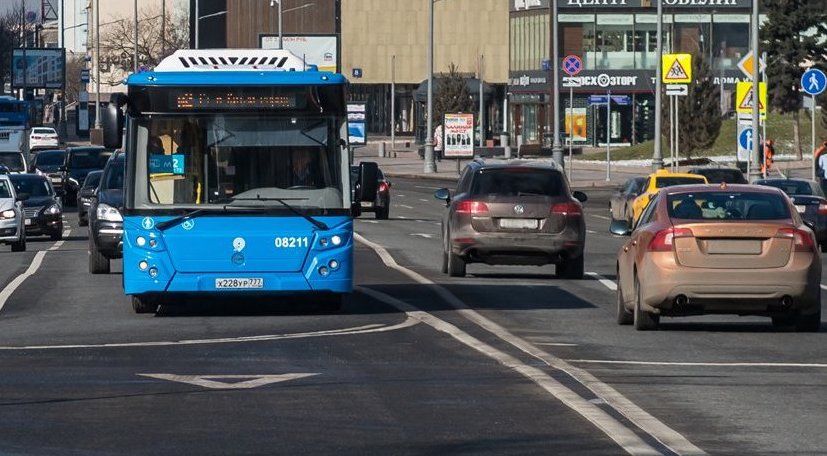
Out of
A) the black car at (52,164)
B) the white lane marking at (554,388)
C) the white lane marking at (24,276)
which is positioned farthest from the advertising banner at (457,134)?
the white lane marking at (554,388)

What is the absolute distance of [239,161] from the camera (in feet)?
62.0

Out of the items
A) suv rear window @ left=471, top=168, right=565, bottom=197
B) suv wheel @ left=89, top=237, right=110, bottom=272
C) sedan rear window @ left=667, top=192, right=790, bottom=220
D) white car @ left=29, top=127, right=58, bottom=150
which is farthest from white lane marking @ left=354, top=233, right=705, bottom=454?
white car @ left=29, top=127, right=58, bottom=150

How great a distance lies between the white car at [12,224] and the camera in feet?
119

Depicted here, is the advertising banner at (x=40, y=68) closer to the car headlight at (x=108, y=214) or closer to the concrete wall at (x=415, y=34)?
the concrete wall at (x=415, y=34)

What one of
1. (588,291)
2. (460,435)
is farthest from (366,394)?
(588,291)

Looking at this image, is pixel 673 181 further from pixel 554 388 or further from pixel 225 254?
pixel 554 388

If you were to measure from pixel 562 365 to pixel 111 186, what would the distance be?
15.6 meters

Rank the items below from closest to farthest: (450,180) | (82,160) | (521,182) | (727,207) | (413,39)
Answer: (727,207) → (521,182) → (82,160) → (450,180) → (413,39)

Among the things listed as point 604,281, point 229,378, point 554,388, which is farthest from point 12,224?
point 554,388

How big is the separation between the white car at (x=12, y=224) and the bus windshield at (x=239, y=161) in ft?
58.4

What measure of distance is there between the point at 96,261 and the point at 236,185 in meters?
8.86

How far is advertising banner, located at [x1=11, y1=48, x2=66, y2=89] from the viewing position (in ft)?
434

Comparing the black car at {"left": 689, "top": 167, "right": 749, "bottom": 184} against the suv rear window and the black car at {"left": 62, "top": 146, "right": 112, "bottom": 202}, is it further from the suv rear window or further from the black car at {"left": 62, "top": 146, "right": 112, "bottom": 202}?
the suv rear window

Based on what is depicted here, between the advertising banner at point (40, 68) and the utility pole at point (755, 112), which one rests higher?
the advertising banner at point (40, 68)
